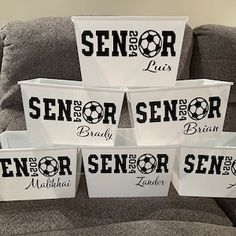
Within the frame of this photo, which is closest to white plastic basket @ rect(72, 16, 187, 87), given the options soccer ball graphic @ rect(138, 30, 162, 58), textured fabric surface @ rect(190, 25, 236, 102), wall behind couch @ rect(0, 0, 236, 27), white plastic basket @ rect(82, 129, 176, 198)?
soccer ball graphic @ rect(138, 30, 162, 58)

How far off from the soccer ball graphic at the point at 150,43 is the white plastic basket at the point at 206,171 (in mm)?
279

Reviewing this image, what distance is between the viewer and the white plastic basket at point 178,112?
1.09 meters

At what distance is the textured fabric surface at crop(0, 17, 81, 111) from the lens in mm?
1638

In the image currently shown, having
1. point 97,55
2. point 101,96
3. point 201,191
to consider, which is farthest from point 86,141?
point 201,191

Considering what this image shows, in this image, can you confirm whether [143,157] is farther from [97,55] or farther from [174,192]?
[97,55]

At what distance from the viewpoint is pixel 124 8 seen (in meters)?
2.15

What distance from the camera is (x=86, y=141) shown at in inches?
44.6

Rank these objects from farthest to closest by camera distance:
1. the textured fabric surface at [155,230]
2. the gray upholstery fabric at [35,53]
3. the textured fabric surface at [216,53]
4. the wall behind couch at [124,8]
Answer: the wall behind couch at [124,8]
the textured fabric surface at [216,53]
the gray upholstery fabric at [35,53]
the textured fabric surface at [155,230]

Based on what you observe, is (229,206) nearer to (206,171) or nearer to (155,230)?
(206,171)

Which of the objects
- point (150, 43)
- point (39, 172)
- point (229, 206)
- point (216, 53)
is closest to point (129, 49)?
point (150, 43)

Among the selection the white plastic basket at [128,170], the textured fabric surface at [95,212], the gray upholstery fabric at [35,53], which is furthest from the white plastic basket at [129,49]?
the gray upholstery fabric at [35,53]

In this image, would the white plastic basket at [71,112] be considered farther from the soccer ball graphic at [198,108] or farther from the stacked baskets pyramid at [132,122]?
the soccer ball graphic at [198,108]

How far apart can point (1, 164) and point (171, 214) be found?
19.8 inches

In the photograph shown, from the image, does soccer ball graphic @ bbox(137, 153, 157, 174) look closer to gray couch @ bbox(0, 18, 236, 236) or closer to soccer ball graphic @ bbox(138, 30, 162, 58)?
gray couch @ bbox(0, 18, 236, 236)
